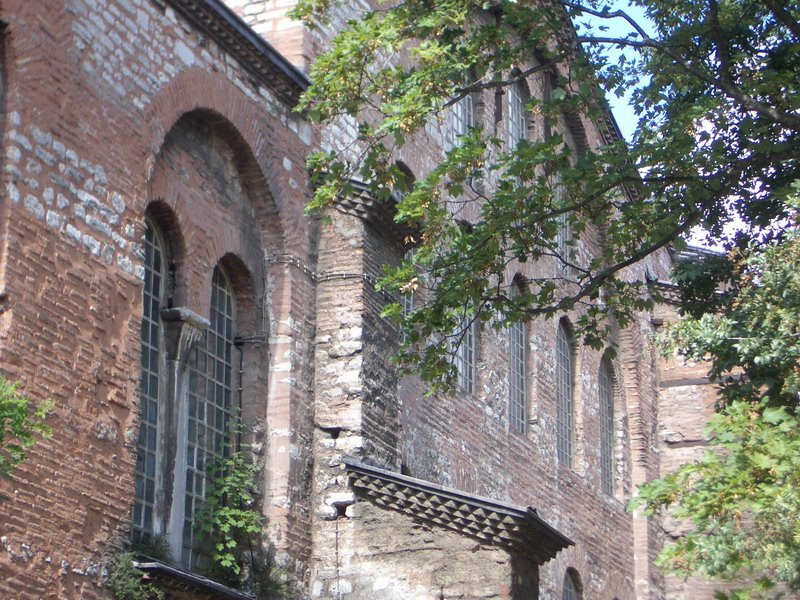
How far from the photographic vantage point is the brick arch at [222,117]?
12.5 metres

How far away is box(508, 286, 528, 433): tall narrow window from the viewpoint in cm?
1939

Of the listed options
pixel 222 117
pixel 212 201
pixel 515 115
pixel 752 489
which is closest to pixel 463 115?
pixel 515 115

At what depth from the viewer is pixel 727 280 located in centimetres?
1498

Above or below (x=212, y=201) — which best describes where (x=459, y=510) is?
below

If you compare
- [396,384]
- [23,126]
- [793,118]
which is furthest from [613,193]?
[23,126]

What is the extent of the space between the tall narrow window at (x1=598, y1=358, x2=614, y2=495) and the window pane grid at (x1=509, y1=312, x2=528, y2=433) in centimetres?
296

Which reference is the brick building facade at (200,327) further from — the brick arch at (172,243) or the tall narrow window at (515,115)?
the tall narrow window at (515,115)

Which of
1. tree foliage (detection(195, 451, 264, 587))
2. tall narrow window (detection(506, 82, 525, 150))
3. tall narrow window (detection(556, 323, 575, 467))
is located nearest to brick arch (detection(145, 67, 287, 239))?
tree foliage (detection(195, 451, 264, 587))

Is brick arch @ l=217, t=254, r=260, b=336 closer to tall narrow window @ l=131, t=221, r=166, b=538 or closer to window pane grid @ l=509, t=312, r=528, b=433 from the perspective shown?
tall narrow window @ l=131, t=221, r=166, b=538

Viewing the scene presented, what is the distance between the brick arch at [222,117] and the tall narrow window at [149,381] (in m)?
0.80

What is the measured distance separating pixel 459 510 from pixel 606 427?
34.0ft

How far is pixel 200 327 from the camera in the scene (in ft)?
41.9

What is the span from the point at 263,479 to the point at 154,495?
1.53m

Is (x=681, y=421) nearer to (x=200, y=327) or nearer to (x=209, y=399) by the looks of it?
(x=209, y=399)
